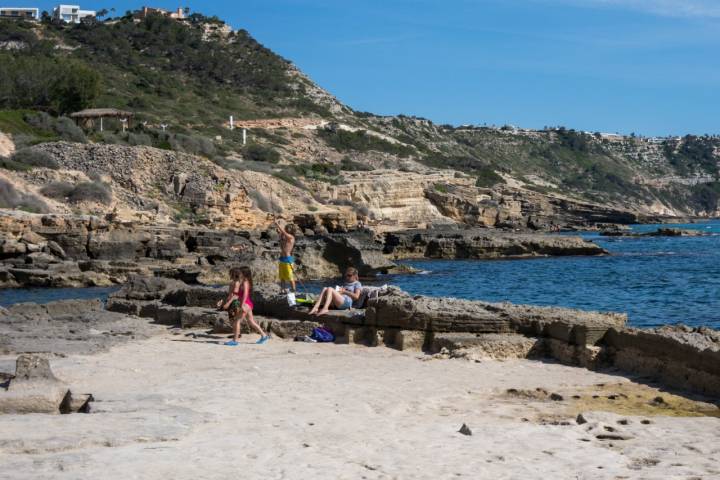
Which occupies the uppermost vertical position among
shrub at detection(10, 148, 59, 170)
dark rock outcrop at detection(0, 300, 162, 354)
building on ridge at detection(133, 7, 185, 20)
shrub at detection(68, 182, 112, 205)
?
building on ridge at detection(133, 7, 185, 20)

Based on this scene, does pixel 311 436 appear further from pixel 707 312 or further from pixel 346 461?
pixel 707 312

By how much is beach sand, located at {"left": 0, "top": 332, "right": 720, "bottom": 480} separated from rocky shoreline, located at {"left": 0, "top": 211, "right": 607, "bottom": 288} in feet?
48.0

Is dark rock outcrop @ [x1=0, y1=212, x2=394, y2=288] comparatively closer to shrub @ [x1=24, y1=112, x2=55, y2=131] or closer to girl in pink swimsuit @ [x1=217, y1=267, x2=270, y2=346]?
girl in pink swimsuit @ [x1=217, y1=267, x2=270, y2=346]

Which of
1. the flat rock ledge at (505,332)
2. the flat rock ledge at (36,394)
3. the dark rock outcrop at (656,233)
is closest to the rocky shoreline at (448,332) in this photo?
the flat rock ledge at (505,332)

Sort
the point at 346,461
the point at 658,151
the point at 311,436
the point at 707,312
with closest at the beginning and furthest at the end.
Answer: the point at 346,461
the point at 311,436
the point at 707,312
the point at 658,151

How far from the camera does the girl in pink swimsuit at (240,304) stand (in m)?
12.3

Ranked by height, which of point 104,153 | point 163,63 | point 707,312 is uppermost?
point 163,63

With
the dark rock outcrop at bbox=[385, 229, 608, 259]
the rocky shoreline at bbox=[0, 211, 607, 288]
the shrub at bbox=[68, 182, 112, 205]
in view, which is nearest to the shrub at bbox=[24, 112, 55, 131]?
the shrub at bbox=[68, 182, 112, 205]

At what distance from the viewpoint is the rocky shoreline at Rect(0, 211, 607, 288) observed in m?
25.3

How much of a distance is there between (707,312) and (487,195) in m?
51.1

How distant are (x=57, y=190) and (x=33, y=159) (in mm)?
3834

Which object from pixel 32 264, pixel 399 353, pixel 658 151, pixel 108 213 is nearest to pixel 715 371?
pixel 399 353

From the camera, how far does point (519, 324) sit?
1166cm

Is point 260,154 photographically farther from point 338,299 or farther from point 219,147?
point 338,299
